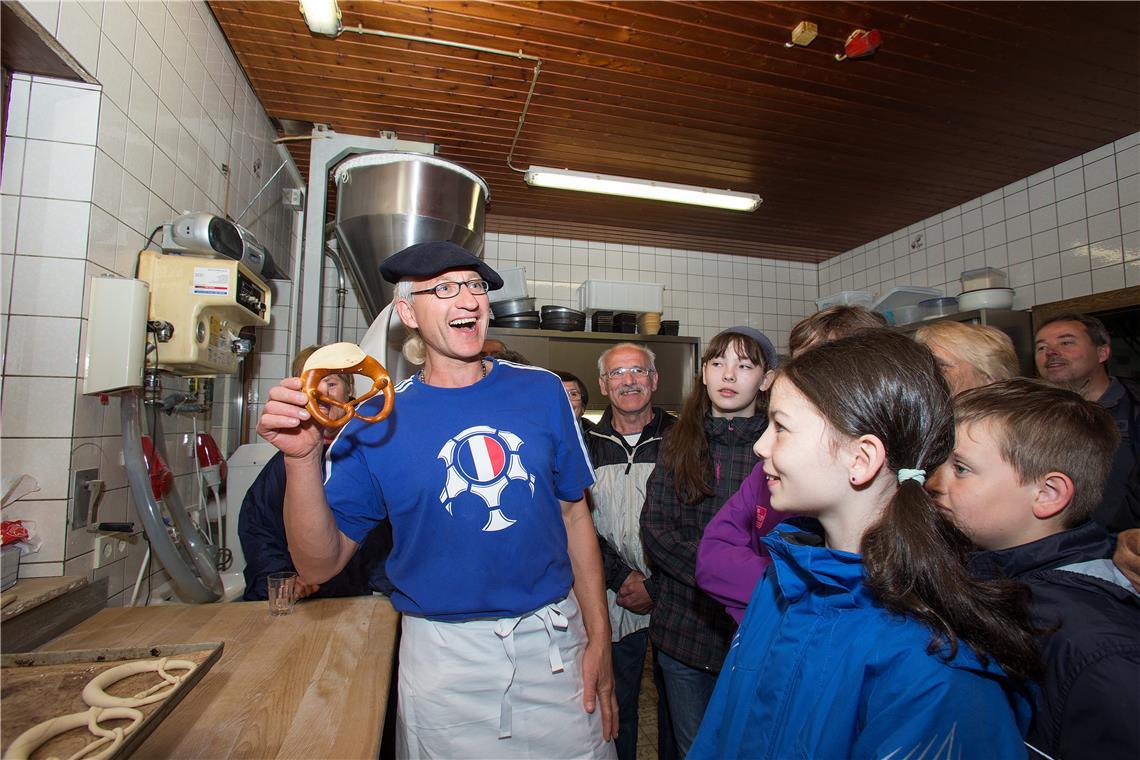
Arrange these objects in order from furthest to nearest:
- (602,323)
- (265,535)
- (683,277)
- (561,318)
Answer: (683,277), (602,323), (561,318), (265,535)

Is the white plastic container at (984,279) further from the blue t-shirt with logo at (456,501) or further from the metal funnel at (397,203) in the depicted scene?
the blue t-shirt with logo at (456,501)

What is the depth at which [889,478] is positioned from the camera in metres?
0.83

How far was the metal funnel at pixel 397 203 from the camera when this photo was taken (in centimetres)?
251

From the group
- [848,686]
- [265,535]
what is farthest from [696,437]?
[265,535]

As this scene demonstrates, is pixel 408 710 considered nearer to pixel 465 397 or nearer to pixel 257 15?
pixel 465 397

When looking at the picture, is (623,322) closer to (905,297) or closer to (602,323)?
(602,323)

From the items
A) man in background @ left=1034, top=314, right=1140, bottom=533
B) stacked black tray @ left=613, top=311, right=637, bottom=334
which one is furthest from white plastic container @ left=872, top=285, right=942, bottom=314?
stacked black tray @ left=613, top=311, right=637, bottom=334

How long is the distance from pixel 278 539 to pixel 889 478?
169 cm

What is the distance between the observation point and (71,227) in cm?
133

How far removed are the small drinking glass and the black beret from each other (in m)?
0.87

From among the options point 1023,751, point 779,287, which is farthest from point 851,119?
point 1023,751

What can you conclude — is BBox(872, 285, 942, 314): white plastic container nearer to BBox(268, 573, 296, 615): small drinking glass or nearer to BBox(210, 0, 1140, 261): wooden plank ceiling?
BBox(210, 0, 1140, 261): wooden plank ceiling

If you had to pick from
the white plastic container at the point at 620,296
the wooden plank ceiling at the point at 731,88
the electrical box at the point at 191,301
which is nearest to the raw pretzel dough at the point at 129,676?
the electrical box at the point at 191,301

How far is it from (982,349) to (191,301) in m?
2.10
